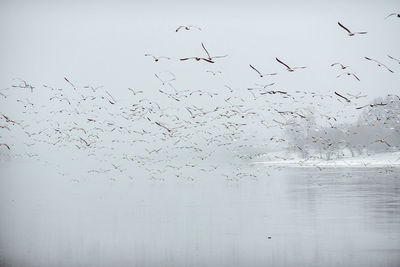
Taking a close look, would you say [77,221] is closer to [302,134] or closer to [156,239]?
[156,239]

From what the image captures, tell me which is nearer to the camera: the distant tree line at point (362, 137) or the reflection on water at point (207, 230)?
the reflection on water at point (207, 230)

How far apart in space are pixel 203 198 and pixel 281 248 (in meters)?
20.2

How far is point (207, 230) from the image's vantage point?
23.9m

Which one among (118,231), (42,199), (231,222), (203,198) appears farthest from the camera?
(42,199)

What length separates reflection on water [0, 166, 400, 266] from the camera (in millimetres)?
17875

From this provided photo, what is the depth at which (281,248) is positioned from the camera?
63.8 feet

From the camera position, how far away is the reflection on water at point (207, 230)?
704 inches

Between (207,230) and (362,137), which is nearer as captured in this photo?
(207,230)

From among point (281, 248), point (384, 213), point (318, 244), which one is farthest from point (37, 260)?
point (384, 213)

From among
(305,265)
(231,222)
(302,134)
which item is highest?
(302,134)

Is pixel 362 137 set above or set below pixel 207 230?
above

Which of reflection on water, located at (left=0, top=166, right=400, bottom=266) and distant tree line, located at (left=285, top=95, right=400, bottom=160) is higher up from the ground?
distant tree line, located at (left=285, top=95, right=400, bottom=160)

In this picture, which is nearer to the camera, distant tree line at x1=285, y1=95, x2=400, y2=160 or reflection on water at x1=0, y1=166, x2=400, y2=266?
reflection on water at x1=0, y1=166, x2=400, y2=266

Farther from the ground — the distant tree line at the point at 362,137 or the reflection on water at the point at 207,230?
the distant tree line at the point at 362,137
